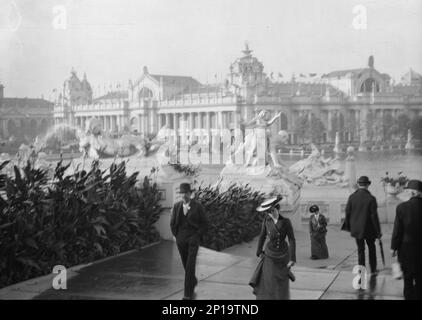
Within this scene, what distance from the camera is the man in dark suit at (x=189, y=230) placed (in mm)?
5395

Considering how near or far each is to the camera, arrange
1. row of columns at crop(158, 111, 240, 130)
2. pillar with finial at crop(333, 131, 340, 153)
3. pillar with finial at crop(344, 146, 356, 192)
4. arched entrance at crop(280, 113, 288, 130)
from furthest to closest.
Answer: pillar with finial at crop(333, 131, 340, 153), pillar with finial at crop(344, 146, 356, 192), arched entrance at crop(280, 113, 288, 130), row of columns at crop(158, 111, 240, 130)

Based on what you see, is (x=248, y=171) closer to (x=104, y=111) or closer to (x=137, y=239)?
(x=104, y=111)

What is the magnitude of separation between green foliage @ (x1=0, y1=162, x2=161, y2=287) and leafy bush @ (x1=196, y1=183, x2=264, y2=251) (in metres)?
1.11

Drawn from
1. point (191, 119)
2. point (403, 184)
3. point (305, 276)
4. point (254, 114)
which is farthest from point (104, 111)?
point (305, 276)

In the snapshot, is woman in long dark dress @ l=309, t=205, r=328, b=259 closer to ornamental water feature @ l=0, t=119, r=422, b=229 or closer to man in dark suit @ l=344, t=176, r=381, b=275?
ornamental water feature @ l=0, t=119, r=422, b=229

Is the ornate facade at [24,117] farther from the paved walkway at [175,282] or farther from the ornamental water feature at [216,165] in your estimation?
the paved walkway at [175,282]

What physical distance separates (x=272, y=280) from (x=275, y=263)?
13 cm

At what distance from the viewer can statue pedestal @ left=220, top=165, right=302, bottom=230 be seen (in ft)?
38.0

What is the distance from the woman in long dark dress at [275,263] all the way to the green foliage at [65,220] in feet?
7.74

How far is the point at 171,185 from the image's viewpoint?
30.0 ft

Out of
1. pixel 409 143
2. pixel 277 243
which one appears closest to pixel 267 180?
pixel 409 143

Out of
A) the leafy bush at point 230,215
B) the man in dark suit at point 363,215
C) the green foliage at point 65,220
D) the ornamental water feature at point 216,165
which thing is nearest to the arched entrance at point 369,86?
the ornamental water feature at point 216,165

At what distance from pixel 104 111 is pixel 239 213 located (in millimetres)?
3576
